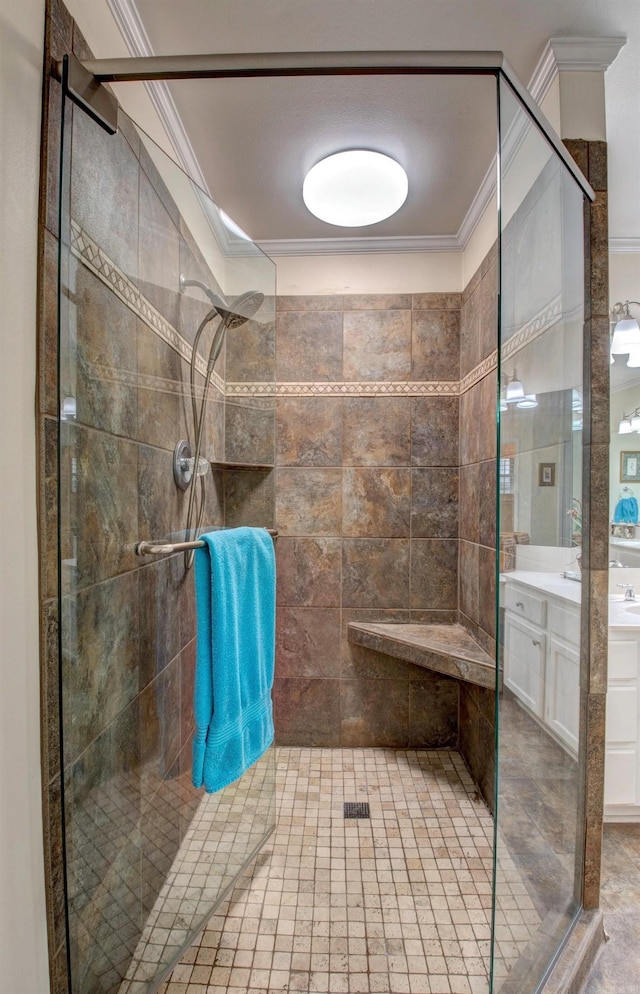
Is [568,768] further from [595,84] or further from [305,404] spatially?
[595,84]

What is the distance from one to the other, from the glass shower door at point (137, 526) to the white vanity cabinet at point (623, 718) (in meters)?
1.29

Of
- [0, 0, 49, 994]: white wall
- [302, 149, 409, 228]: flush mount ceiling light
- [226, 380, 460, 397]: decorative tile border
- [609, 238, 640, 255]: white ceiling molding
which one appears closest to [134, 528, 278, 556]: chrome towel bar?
[0, 0, 49, 994]: white wall

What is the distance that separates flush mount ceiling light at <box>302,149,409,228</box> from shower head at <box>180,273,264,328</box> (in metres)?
0.55

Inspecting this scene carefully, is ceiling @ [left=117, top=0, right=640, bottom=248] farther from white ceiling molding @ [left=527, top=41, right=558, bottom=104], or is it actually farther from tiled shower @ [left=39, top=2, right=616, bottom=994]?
tiled shower @ [left=39, top=2, right=616, bottom=994]

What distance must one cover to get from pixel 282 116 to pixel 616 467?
1.91 m

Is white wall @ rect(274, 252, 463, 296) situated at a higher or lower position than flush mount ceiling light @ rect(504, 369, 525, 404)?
higher

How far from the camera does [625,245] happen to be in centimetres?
193

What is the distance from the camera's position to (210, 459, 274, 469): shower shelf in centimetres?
146

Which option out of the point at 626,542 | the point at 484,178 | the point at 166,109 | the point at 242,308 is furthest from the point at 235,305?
the point at 626,542

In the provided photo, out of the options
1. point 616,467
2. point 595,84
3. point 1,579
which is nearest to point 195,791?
point 1,579

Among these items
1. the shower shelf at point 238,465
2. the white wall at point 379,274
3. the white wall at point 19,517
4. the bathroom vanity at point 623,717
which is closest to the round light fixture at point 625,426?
the bathroom vanity at point 623,717

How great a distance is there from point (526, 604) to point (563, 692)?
311 mm

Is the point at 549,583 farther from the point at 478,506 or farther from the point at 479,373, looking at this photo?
the point at 479,373

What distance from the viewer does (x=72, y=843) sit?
89 cm
